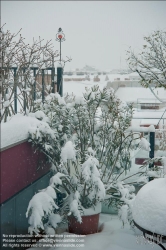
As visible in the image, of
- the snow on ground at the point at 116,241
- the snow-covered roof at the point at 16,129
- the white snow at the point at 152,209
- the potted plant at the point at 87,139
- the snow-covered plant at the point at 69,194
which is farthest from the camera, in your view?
the potted plant at the point at 87,139

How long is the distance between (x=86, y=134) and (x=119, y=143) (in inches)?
17.1

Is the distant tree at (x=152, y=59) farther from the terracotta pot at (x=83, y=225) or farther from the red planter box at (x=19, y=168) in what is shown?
the red planter box at (x=19, y=168)

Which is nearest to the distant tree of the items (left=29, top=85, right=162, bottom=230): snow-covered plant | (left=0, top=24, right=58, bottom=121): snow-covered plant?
(left=0, top=24, right=58, bottom=121): snow-covered plant

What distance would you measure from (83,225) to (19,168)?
114 cm

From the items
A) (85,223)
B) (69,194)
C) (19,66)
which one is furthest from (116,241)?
(19,66)

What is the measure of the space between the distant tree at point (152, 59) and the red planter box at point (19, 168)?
6824mm

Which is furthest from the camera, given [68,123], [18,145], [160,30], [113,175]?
[160,30]

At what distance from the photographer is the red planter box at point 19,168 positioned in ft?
9.05

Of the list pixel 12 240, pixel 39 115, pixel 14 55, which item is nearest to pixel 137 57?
pixel 14 55

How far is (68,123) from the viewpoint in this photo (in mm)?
3738

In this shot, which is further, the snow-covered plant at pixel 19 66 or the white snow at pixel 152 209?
the snow-covered plant at pixel 19 66

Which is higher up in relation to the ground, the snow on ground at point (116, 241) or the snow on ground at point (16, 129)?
the snow on ground at point (16, 129)

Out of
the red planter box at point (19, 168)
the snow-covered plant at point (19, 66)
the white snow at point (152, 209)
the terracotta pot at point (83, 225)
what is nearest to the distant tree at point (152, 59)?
the snow-covered plant at point (19, 66)

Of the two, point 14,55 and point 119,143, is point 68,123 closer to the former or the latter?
point 119,143
